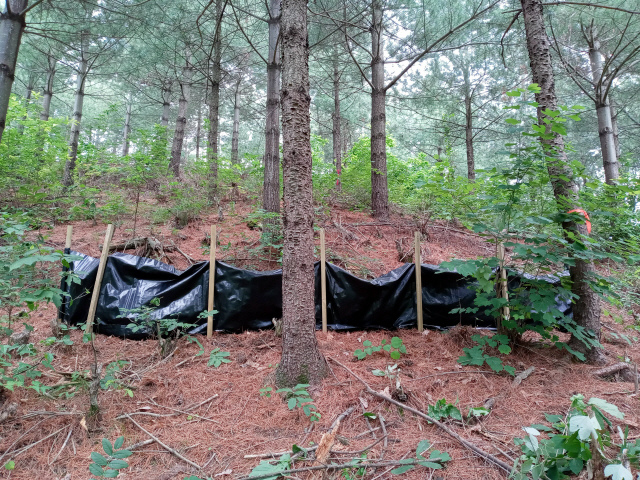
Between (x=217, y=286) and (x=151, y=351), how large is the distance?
1029mm

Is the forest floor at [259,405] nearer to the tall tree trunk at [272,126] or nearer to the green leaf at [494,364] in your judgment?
the green leaf at [494,364]

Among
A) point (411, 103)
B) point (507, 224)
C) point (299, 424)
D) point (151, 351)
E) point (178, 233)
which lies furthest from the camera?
point (411, 103)

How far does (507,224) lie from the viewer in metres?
2.96

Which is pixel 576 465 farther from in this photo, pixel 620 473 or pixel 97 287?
pixel 97 287

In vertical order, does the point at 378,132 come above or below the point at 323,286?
above

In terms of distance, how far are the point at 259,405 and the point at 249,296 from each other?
1.78m

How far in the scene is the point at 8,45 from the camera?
3490 millimetres

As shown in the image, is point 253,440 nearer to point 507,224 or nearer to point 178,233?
point 507,224

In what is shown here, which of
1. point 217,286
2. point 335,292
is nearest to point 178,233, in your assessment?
point 217,286

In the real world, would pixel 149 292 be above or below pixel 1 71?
below

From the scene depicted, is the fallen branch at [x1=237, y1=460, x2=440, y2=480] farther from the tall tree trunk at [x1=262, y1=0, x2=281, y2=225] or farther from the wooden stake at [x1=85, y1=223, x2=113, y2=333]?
the tall tree trunk at [x1=262, y1=0, x2=281, y2=225]

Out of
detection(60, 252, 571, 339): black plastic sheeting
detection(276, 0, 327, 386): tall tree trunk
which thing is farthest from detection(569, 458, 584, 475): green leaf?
detection(60, 252, 571, 339): black plastic sheeting

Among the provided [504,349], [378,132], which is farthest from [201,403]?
[378,132]

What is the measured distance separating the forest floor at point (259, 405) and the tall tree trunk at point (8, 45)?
270cm
